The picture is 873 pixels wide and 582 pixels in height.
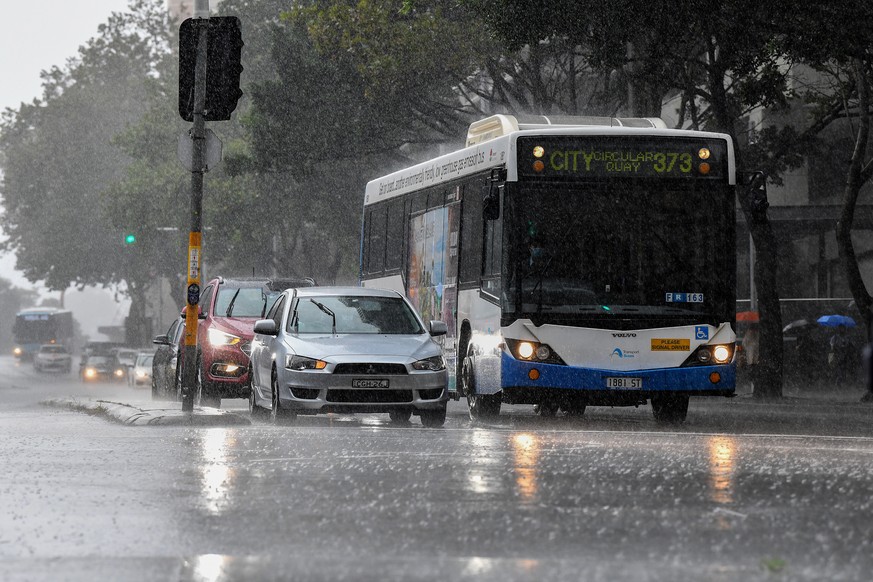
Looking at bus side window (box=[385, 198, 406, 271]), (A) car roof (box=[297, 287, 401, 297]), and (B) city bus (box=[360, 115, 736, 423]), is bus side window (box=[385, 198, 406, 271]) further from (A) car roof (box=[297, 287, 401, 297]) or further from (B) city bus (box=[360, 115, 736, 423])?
(B) city bus (box=[360, 115, 736, 423])

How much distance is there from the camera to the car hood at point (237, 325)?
2316 centimetres

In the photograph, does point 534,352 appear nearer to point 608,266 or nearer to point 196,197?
point 608,266

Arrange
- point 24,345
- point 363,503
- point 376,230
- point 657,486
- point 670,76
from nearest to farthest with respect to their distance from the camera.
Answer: point 363,503 < point 657,486 < point 376,230 < point 670,76 < point 24,345

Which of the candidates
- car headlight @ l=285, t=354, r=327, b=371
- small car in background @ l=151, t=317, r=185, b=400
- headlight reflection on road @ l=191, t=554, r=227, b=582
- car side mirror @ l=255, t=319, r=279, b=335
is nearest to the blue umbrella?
small car in background @ l=151, t=317, r=185, b=400

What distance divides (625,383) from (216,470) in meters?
7.87

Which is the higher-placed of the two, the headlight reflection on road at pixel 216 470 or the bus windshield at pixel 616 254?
the bus windshield at pixel 616 254

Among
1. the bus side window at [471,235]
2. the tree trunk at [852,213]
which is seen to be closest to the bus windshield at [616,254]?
the bus side window at [471,235]

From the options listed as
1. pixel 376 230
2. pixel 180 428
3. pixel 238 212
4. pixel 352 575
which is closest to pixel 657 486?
pixel 352 575

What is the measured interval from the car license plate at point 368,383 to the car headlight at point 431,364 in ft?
1.35

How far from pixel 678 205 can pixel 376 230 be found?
7789 mm

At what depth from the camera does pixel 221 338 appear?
23.2 meters

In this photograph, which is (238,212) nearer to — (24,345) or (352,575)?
(352,575)

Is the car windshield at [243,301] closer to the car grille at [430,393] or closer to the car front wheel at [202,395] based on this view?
the car front wheel at [202,395]

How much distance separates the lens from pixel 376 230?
2609cm
